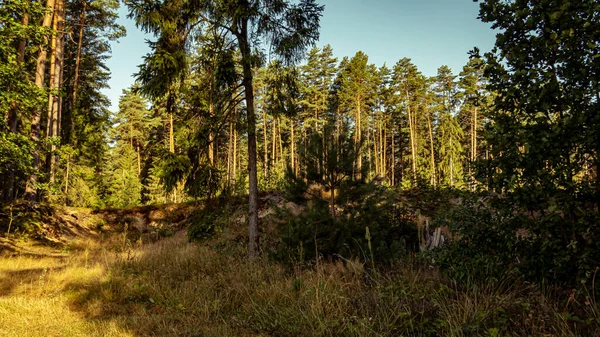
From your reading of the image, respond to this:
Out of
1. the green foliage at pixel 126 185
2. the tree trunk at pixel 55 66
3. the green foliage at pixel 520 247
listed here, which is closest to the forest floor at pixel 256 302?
the green foliage at pixel 520 247

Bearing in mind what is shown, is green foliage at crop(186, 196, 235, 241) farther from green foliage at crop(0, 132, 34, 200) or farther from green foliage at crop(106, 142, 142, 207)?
green foliage at crop(106, 142, 142, 207)

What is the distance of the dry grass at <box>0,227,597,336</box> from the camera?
3.09 metres

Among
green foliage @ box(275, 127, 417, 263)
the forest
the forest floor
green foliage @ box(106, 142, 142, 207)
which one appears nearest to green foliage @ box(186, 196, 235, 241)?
the forest

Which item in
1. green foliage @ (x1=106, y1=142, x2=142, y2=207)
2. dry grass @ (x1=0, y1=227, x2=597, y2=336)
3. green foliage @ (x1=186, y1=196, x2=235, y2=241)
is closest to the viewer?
dry grass @ (x1=0, y1=227, x2=597, y2=336)

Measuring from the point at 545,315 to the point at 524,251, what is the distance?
2.29ft

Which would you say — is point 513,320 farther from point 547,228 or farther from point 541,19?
point 541,19

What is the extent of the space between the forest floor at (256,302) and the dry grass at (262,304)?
0.05 feet

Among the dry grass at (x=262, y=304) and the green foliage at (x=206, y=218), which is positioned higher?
the green foliage at (x=206, y=218)

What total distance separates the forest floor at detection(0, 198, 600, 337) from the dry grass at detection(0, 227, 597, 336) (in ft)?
0.05

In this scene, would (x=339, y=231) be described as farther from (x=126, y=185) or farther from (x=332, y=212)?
(x=126, y=185)

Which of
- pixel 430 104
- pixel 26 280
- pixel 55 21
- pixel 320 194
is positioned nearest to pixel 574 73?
pixel 320 194

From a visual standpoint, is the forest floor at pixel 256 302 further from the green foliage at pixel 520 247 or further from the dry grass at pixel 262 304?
the green foliage at pixel 520 247

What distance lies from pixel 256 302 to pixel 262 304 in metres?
0.17

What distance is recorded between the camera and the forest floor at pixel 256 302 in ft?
10.1
